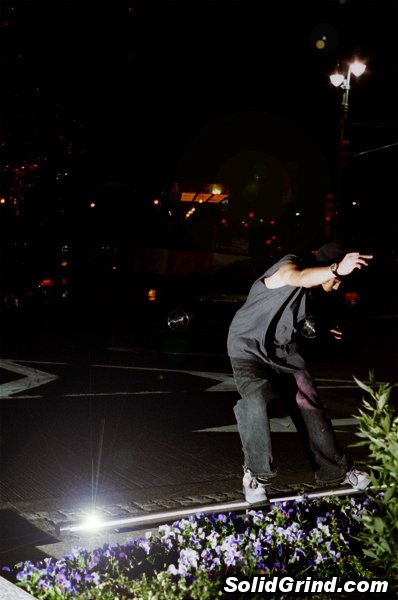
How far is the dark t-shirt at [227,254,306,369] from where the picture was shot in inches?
195

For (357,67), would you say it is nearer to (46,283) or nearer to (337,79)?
(337,79)

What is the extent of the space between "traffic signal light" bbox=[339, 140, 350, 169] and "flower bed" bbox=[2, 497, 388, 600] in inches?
768

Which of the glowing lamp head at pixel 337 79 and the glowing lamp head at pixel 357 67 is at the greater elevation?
the glowing lamp head at pixel 357 67

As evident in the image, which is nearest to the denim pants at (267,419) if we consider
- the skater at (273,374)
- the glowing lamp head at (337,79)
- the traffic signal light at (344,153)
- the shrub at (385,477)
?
the skater at (273,374)

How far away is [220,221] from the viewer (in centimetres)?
3453

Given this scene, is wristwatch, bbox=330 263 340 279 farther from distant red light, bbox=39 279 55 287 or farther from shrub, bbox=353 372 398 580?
distant red light, bbox=39 279 55 287

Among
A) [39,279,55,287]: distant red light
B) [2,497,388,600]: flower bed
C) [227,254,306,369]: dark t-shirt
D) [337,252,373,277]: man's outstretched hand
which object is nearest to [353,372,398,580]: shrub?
[2,497,388,600]: flower bed

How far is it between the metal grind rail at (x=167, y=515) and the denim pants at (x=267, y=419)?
192 mm

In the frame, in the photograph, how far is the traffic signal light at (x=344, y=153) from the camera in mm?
22484

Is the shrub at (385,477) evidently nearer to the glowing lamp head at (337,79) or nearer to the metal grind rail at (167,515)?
the metal grind rail at (167,515)

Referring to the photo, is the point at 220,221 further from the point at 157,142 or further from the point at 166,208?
the point at 157,142

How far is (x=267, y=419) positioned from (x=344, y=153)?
19094mm

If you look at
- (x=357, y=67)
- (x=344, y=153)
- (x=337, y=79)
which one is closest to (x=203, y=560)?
(x=357, y=67)

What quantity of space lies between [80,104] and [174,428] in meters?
11.4
